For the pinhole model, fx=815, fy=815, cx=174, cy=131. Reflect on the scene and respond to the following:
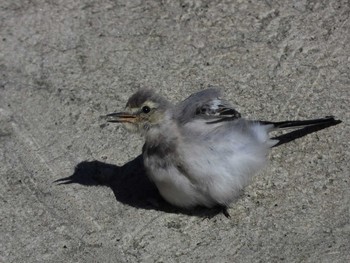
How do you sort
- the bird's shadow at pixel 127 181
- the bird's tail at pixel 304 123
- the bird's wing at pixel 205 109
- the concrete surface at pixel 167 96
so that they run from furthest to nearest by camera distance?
the bird's tail at pixel 304 123, the bird's shadow at pixel 127 181, the bird's wing at pixel 205 109, the concrete surface at pixel 167 96

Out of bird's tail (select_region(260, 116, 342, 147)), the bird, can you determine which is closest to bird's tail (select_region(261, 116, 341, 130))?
bird's tail (select_region(260, 116, 342, 147))

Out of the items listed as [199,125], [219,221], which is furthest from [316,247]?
[199,125]

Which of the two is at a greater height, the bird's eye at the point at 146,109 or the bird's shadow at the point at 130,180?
the bird's eye at the point at 146,109

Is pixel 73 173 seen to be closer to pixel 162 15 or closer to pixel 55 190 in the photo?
pixel 55 190

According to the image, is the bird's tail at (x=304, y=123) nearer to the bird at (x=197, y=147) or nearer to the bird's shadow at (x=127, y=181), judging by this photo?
the bird at (x=197, y=147)

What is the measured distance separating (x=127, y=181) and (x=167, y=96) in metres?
1.00

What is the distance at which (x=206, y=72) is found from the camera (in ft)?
23.5

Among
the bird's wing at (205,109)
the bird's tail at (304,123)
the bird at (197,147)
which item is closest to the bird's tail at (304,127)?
the bird's tail at (304,123)

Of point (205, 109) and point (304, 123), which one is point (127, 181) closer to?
point (205, 109)

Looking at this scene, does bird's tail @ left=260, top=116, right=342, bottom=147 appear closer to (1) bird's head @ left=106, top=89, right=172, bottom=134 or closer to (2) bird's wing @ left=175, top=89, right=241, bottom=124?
(2) bird's wing @ left=175, top=89, right=241, bottom=124

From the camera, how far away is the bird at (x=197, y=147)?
5652 mm

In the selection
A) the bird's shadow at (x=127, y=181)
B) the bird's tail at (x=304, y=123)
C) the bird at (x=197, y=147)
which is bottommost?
the bird's shadow at (x=127, y=181)

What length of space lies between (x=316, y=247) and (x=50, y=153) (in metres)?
2.33

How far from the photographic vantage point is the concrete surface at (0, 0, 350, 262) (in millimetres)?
5641
